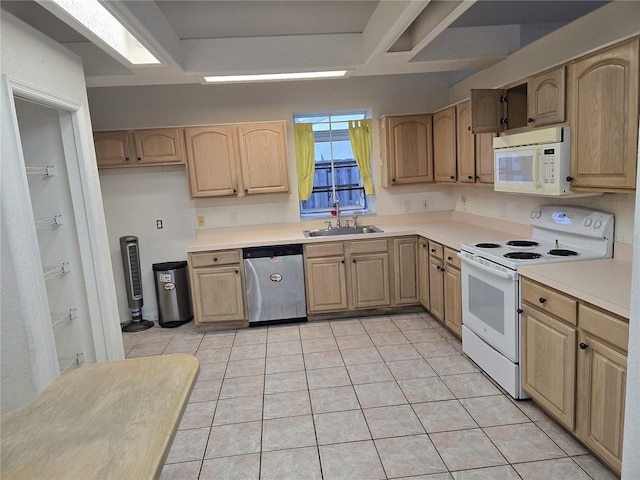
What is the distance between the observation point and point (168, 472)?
2.24 metres

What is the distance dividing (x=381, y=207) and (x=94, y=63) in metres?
3.08

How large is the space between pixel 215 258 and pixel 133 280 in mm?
1045

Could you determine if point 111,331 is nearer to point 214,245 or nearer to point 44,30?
point 214,245

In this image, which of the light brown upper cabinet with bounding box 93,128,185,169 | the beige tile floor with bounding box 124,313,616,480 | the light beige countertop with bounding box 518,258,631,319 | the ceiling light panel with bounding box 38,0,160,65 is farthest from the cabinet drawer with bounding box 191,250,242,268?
the light beige countertop with bounding box 518,258,631,319

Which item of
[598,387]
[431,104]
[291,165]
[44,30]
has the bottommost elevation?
[598,387]

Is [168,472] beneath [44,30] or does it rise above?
beneath

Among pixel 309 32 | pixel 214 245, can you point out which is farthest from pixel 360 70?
pixel 214 245

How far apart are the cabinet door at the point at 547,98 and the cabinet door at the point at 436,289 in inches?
58.5

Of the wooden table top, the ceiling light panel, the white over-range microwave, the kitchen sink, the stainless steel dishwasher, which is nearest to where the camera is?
the wooden table top

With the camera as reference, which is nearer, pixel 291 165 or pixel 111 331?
pixel 111 331

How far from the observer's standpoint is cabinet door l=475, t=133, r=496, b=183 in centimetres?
345

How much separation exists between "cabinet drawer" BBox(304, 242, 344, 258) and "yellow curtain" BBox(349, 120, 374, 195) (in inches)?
35.9

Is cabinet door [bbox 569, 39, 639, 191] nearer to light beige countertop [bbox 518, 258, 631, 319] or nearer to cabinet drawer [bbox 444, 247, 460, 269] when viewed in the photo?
light beige countertop [bbox 518, 258, 631, 319]

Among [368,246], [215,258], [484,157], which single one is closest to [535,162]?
[484,157]
